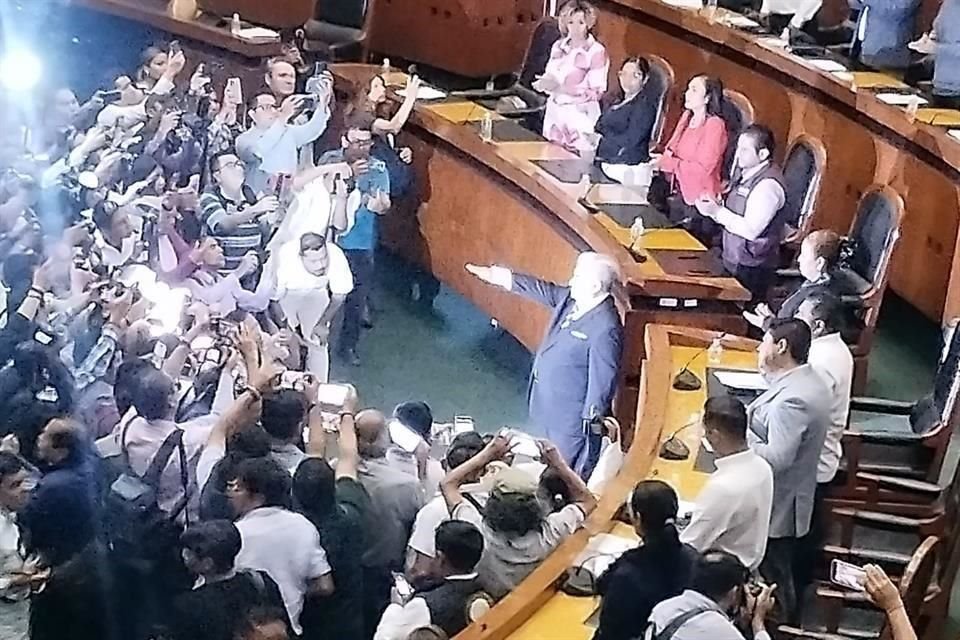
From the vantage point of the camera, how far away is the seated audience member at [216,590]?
3.44 metres

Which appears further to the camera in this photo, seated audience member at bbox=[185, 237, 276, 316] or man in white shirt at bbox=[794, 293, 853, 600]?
seated audience member at bbox=[185, 237, 276, 316]

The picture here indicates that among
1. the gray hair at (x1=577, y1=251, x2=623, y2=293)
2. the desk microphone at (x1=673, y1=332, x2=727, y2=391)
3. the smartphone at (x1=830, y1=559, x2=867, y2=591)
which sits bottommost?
the desk microphone at (x1=673, y1=332, x2=727, y2=391)

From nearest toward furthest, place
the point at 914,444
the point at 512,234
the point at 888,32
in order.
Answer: the point at 914,444 → the point at 512,234 → the point at 888,32

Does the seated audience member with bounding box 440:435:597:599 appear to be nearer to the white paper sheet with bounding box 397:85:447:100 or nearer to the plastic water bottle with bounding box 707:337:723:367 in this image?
the plastic water bottle with bounding box 707:337:723:367

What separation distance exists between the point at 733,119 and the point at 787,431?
237cm

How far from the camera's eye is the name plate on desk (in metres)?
5.60

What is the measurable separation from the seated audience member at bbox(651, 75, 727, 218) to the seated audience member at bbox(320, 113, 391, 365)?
1.24 meters

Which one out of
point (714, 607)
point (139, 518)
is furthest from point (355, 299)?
point (714, 607)

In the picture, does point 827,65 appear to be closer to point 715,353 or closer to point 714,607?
point 715,353

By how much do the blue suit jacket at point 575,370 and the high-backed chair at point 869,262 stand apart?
0.94 metres

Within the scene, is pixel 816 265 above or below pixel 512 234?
above

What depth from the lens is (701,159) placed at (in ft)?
20.3

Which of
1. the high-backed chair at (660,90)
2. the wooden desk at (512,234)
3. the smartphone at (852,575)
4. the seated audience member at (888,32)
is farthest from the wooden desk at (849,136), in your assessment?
the smartphone at (852,575)

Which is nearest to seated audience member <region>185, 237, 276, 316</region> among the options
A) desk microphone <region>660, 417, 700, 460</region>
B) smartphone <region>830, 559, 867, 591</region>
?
desk microphone <region>660, 417, 700, 460</region>
